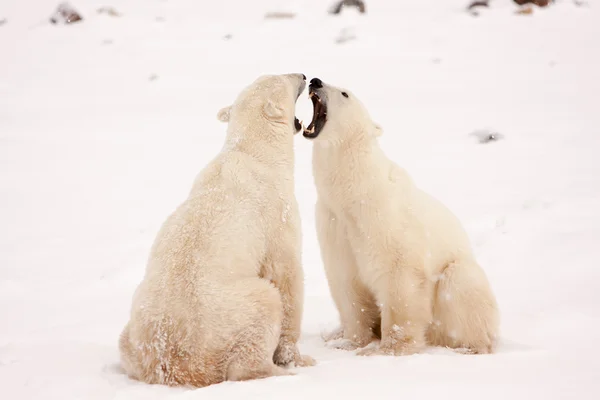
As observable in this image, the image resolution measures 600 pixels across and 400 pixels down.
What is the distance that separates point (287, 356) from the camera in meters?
3.89

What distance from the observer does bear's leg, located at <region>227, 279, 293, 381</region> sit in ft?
11.2

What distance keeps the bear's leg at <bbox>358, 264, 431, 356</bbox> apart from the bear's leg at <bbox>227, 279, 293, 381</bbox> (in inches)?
42.6

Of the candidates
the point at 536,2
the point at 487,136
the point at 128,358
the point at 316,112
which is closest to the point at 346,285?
the point at 316,112

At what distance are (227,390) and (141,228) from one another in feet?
20.3

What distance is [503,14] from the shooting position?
57.0 ft

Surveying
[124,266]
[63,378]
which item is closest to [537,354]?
[63,378]

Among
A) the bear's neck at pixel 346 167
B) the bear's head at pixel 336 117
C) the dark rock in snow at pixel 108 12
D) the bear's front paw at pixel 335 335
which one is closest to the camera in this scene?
the bear's neck at pixel 346 167

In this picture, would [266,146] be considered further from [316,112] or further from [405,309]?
[405,309]

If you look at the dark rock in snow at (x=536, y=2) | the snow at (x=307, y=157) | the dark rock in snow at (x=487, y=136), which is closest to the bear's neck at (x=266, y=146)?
the snow at (x=307, y=157)

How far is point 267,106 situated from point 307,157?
24.4 ft

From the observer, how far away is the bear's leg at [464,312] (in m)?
4.42

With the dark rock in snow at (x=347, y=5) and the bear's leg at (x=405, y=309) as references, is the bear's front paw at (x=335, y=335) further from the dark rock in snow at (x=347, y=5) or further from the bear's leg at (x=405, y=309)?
the dark rock in snow at (x=347, y=5)

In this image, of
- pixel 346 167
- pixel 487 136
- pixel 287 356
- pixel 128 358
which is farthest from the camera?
pixel 487 136

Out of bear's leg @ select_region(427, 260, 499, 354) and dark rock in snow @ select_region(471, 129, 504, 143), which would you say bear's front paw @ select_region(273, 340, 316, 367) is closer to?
bear's leg @ select_region(427, 260, 499, 354)
